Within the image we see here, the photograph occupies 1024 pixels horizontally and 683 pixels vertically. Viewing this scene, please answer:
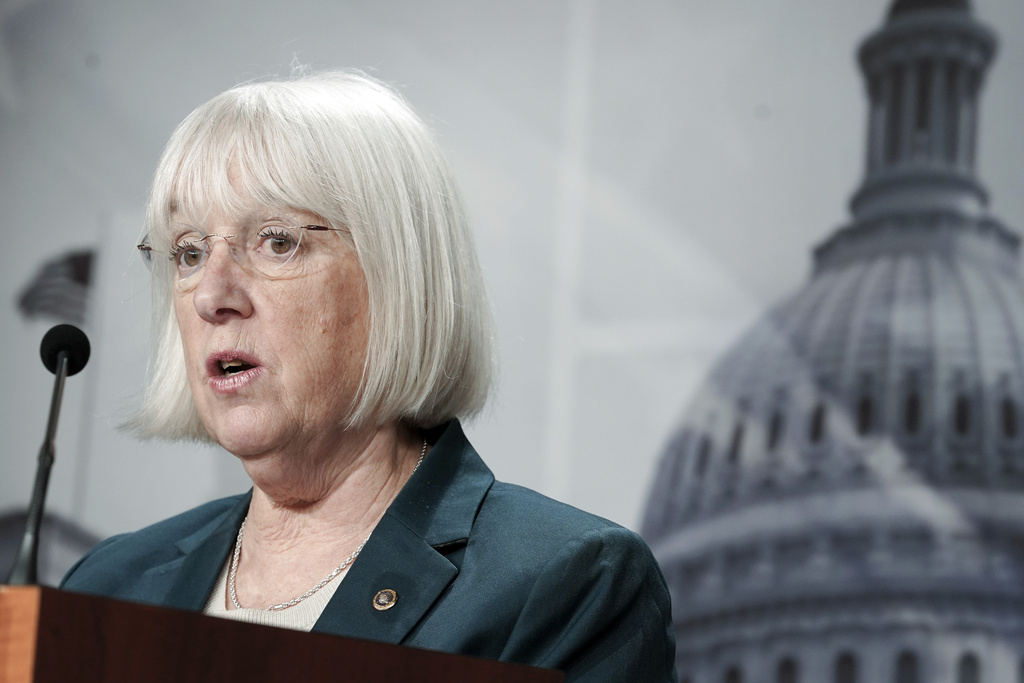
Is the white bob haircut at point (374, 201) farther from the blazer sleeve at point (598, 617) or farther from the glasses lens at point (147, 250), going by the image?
the blazer sleeve at point (598, 617)

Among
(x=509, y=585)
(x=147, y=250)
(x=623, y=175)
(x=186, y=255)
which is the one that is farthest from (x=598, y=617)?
(x=623, y=175)

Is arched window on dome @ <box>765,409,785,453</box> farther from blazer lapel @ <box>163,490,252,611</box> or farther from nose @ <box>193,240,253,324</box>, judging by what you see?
nose @ <box>193,240,253,324</box>

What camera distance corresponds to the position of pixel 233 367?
1.33 m

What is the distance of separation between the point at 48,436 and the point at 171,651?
26cm

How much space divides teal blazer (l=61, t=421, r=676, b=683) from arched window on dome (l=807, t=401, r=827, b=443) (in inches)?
81.1

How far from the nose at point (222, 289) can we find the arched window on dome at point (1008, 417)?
8.11 ft

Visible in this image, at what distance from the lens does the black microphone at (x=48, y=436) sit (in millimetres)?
773

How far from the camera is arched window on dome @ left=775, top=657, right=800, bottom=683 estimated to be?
3.13m

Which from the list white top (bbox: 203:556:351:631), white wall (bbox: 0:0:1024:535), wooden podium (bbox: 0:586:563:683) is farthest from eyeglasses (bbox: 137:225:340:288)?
white wall (bbox: 0:0:1024:535)

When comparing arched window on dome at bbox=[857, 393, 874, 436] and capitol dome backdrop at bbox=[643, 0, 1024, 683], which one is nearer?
capitol dome backdrop at bbox=[643, 0, 1024, 683]

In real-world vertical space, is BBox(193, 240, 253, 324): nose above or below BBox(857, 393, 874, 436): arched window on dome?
above

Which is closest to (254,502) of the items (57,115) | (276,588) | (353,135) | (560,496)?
(276,588)

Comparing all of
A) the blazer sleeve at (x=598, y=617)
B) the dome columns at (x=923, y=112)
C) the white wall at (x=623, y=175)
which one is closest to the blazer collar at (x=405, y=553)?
the blazer sleeve at (x=598, y=617)

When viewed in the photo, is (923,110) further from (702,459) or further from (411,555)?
(411,555)
